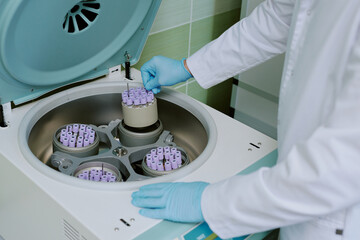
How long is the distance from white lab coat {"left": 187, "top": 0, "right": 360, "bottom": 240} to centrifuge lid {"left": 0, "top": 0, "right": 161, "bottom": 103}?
0.61 m

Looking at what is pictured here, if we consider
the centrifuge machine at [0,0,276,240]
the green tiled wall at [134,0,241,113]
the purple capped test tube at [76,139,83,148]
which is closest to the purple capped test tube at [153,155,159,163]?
the centrifuge machine at [0,0,276,240]

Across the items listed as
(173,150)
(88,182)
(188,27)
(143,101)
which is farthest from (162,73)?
(188,27)

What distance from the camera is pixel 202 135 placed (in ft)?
5.23

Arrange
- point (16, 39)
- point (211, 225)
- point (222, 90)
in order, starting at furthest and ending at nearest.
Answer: point (222, 90)
point (16, 39)
point (211, 225)

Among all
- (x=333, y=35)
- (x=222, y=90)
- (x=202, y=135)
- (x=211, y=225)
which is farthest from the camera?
(x=222, y=90)

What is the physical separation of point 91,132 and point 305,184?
32.8 inches

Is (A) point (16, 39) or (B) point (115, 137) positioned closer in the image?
(A) point (16, 39)

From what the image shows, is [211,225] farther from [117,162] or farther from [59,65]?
[59,65]

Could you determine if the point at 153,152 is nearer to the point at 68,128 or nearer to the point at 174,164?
the point at 174,164

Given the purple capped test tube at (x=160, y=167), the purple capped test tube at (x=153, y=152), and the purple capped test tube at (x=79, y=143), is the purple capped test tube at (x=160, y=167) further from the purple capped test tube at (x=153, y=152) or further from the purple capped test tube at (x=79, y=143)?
the purple capped test tube at (x=79, y=143)

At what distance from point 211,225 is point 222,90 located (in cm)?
184

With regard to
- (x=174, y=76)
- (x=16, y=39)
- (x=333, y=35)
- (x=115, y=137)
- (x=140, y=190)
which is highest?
(x=333, y=35)

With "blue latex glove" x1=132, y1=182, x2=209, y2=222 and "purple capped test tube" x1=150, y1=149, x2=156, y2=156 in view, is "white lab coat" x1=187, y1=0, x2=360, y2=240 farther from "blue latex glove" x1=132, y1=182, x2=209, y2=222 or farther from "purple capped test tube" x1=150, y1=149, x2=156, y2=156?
"purple capped test tube" x1=150, y1=149, x2=156, y2=156

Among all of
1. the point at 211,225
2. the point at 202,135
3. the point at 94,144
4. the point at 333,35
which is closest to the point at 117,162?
the point at 94,144
